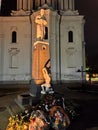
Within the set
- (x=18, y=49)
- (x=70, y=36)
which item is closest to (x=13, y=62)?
(x=18, y=49)

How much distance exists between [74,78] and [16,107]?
87.3 feet

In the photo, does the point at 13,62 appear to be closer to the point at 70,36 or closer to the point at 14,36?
the point at 14,36

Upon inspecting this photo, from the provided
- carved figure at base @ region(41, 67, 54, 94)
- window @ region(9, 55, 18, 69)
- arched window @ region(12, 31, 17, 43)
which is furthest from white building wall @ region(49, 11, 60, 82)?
carved figure at base @ region(41, 67, 54, 94)

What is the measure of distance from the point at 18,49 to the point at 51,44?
5.47 meters

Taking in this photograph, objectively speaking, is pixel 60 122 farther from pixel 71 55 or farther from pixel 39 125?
pixel 71 55

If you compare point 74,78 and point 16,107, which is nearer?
point 16,107

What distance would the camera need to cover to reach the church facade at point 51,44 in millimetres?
38094

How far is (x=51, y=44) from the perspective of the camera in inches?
1485

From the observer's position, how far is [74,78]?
3809 centimetres

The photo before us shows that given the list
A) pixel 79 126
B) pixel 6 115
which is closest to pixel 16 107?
pixel 6 115

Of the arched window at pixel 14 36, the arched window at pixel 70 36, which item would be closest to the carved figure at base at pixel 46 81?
the arched window at pixel 70 36

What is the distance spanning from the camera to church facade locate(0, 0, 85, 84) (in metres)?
38.1

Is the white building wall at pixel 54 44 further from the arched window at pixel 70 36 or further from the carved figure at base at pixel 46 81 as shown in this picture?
the carved figure at base at pixel 46 81

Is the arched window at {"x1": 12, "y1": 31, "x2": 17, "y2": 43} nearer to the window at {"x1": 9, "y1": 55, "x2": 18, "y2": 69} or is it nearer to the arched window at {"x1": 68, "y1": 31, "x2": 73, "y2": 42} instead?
the window at {"x1": 9, "y1": 55, "x2": 18, "y2": 69}
